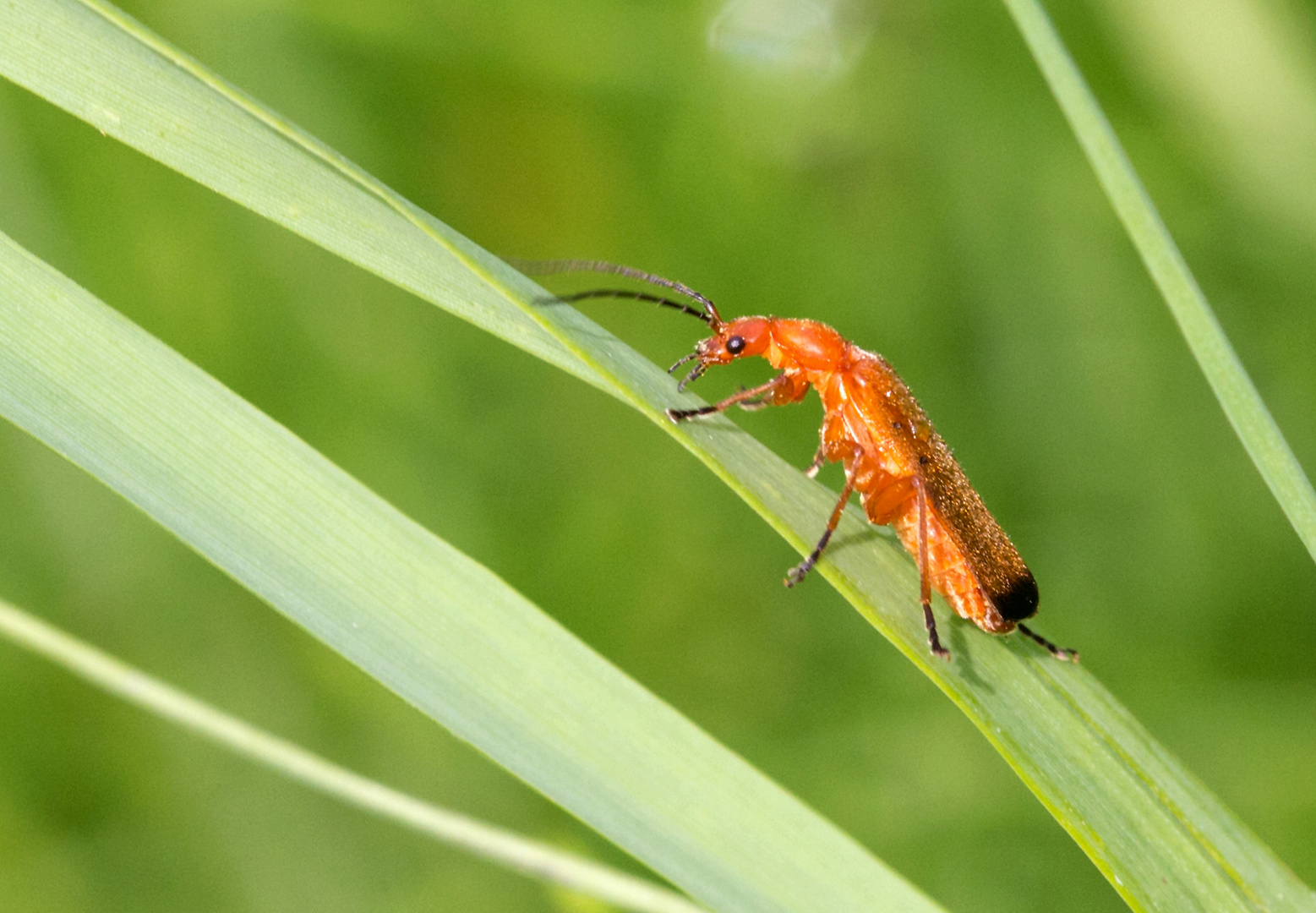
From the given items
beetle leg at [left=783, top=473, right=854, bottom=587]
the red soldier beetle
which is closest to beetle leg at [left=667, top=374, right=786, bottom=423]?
the red soldier beetle

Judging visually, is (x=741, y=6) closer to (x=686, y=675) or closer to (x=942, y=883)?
(x=686, y=675)

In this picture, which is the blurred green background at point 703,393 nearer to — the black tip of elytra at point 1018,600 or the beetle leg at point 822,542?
the black tip of elytra at point 1018,600

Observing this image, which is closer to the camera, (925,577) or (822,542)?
(822,542)

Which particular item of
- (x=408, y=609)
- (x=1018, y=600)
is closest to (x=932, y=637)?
(x=1018, y=600)

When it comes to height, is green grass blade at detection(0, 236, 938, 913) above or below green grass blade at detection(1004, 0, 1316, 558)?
below

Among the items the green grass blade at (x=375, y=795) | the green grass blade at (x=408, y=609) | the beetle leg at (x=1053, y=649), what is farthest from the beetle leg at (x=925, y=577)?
the green grass blade at (x=375, y=795)

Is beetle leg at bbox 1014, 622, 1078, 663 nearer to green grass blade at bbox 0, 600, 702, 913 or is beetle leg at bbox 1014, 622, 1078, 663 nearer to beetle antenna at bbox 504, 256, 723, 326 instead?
green grass blade at bbox 0, 600, 702, 913

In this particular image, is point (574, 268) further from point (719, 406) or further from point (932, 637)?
point (932, 637)

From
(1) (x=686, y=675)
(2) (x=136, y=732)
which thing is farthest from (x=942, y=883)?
(2) (x=136, y=732)
